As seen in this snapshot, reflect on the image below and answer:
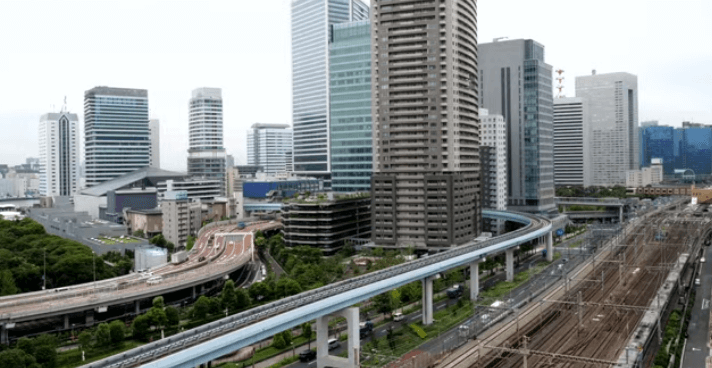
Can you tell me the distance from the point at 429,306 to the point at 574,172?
153816 mm

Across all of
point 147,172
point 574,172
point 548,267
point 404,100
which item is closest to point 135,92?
point 147,172

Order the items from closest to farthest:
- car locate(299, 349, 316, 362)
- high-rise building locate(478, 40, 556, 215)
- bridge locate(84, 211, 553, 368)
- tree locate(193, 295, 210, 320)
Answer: bridge locate(84, 211, 553, 368) < car locate(299, 349, 316, 362) < tree locate(193, 295, 210, 320) < high-rise building locate(478, 40, 556, 215)

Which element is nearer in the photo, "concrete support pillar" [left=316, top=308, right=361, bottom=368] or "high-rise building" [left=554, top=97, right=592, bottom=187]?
Answer: "concrete support pillar" [left=316, top=308, right=361, bottom=368]

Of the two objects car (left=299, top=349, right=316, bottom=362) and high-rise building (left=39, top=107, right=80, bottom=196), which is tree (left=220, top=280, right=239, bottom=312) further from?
high-rise building (left=39, top=107, right=80, bottom=196)

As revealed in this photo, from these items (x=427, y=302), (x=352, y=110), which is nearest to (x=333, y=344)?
(x=427, y=302)

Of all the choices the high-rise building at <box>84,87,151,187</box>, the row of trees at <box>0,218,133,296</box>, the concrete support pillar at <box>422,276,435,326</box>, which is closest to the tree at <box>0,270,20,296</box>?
the row of trees at <box>0,218,133,296</box>

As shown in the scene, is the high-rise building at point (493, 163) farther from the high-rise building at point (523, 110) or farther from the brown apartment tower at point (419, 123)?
the brown apartment tower at point (419, 123)

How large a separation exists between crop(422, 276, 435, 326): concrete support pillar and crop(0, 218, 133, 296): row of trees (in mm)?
31994

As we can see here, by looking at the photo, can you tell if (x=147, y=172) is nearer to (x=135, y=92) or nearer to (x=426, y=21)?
(x=135, y=92)

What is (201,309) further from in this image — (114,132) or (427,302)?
(114,132)

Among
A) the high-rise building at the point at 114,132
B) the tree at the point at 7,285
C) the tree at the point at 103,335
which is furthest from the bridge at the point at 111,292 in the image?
the high-rise building at the point at 114,132

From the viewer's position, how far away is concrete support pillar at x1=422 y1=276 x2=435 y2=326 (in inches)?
1724

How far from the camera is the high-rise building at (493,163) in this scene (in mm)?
97812

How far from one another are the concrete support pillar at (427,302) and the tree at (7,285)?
34460 mm
